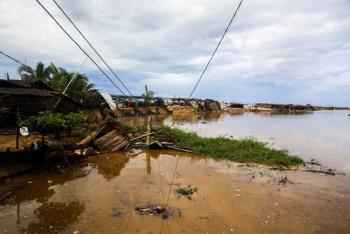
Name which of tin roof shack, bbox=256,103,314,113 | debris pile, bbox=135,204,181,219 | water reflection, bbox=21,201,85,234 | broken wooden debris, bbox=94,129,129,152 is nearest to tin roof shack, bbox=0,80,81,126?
broken wooden debris, bbox=94,129,129,152

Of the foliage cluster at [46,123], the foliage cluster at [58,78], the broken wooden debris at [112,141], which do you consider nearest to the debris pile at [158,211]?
the foliage cluster at [46,123]

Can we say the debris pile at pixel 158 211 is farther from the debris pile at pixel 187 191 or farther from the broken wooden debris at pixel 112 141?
the broken wooden debris at pixel 112 141

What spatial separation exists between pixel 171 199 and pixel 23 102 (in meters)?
11.9

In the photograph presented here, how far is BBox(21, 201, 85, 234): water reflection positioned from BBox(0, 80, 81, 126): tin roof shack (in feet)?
30.0

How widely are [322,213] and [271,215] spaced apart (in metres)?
1.51

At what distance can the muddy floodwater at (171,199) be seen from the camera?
23.3 feet

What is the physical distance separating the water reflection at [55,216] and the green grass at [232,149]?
8200 millimetres

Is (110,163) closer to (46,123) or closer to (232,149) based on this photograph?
(46,123)

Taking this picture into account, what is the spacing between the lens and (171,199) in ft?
28.7

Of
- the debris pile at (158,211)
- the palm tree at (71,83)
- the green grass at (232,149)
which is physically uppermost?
the palm tree at (71,83)

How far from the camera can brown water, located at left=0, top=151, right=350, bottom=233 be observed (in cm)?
707

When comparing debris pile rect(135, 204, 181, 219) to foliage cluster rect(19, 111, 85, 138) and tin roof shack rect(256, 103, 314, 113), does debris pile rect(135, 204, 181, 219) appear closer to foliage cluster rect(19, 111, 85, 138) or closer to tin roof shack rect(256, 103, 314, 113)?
foliage cluster rect(19, 111, 85, 138)

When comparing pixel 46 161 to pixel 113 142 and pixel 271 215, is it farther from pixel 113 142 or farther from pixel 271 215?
pixel 271 215

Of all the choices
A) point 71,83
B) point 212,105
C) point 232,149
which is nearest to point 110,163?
point 232,149
